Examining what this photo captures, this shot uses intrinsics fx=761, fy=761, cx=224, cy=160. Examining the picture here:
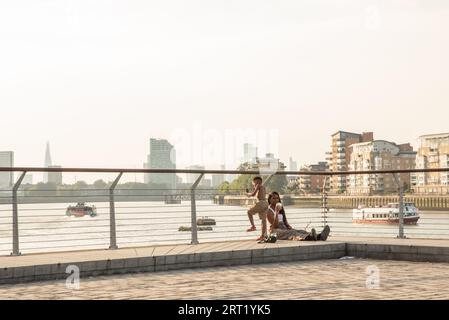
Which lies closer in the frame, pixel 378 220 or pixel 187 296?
pixel 187 296

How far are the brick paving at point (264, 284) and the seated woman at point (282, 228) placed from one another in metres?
2.16

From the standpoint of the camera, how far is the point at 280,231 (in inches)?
550

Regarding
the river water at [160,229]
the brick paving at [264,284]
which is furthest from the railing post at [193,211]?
the brick paving at [264,284]

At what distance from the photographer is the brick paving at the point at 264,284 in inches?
317

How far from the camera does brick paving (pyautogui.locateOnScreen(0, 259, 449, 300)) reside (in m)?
8.06

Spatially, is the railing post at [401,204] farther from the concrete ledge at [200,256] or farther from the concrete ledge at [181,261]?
the concrete ledge at [181,261]

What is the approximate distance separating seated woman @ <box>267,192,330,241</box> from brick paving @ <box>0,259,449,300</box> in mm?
2160

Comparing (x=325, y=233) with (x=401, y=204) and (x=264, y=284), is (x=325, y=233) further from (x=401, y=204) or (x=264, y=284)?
(x=264, y=284)

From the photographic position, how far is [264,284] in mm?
9016

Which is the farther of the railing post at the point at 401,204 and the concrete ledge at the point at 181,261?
the railing post at the point at 401,204
